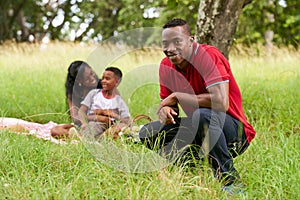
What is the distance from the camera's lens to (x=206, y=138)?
2.73 meters

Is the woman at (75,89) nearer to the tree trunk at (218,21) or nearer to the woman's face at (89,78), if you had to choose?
the woman's face at (89,78)

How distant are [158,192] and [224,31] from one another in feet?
9.08

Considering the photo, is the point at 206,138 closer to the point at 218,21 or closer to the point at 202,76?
the point at 202,76

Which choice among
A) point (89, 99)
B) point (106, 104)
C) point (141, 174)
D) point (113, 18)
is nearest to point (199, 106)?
point (141, 174)

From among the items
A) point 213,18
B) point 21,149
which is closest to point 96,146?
point 21,149

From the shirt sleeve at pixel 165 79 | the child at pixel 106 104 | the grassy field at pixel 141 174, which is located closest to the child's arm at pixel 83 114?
the child at pixel 106 104

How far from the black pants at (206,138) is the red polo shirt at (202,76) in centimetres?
9

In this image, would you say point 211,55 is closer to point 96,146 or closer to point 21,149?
point 96,146

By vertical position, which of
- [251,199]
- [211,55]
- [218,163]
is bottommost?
[251,199]

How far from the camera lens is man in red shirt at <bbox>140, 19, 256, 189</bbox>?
107 inches

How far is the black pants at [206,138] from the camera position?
2705 mm

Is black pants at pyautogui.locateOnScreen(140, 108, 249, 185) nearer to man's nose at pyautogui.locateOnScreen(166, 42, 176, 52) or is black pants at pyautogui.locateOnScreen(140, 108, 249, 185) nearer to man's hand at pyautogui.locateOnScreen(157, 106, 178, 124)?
man's hand at pyautogui.locateOnScreen(157, 106, 178, 124)

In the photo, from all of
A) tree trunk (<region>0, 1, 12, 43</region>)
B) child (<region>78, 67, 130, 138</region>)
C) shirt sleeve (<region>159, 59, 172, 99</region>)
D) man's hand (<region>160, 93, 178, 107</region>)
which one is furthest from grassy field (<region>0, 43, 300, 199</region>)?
tree trunk (<region>0, 1, 12, 43</region>)

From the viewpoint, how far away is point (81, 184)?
2.65 meters
